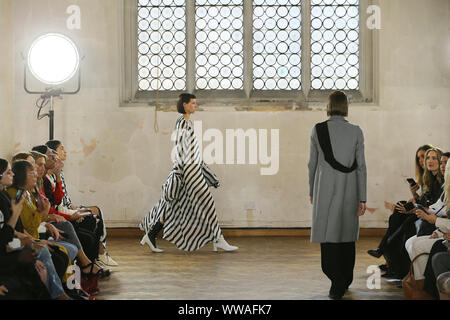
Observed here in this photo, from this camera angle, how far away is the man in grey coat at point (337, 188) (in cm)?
461

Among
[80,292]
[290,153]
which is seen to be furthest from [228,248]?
[80,292]

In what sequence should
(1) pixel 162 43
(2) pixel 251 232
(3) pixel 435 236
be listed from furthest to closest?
(1) pixel 162 43 < (2) pixel 251 232 < (3) pixel 435 236

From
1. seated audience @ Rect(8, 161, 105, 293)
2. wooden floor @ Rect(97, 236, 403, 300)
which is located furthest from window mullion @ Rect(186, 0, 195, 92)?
seated audience @ Rect(8, 161, 105, 293)

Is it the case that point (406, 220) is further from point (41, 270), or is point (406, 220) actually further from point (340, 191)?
point (41, 270)

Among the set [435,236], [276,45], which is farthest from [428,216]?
[276,45]

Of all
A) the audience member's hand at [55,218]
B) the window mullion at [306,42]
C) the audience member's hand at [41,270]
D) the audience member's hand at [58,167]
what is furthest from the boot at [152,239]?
the audience member's hand at [41,270]

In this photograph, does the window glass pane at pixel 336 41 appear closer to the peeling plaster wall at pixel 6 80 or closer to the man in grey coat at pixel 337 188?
the peeling plaster wall at pixel 6 80

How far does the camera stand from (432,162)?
526 centimetres

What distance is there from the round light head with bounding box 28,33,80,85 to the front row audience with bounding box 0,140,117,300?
1493 mm

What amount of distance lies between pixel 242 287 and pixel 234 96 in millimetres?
3531

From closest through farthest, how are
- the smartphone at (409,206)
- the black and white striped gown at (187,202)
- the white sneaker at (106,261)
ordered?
the smartphone at (409,206) < the white sneaker at (106,261) < the black and white striped gown at (187,202)

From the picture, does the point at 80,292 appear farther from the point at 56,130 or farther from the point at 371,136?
the point at 371,136

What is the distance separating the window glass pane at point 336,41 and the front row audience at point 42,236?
11.7 feet

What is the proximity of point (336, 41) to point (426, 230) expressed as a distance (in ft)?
12.6
